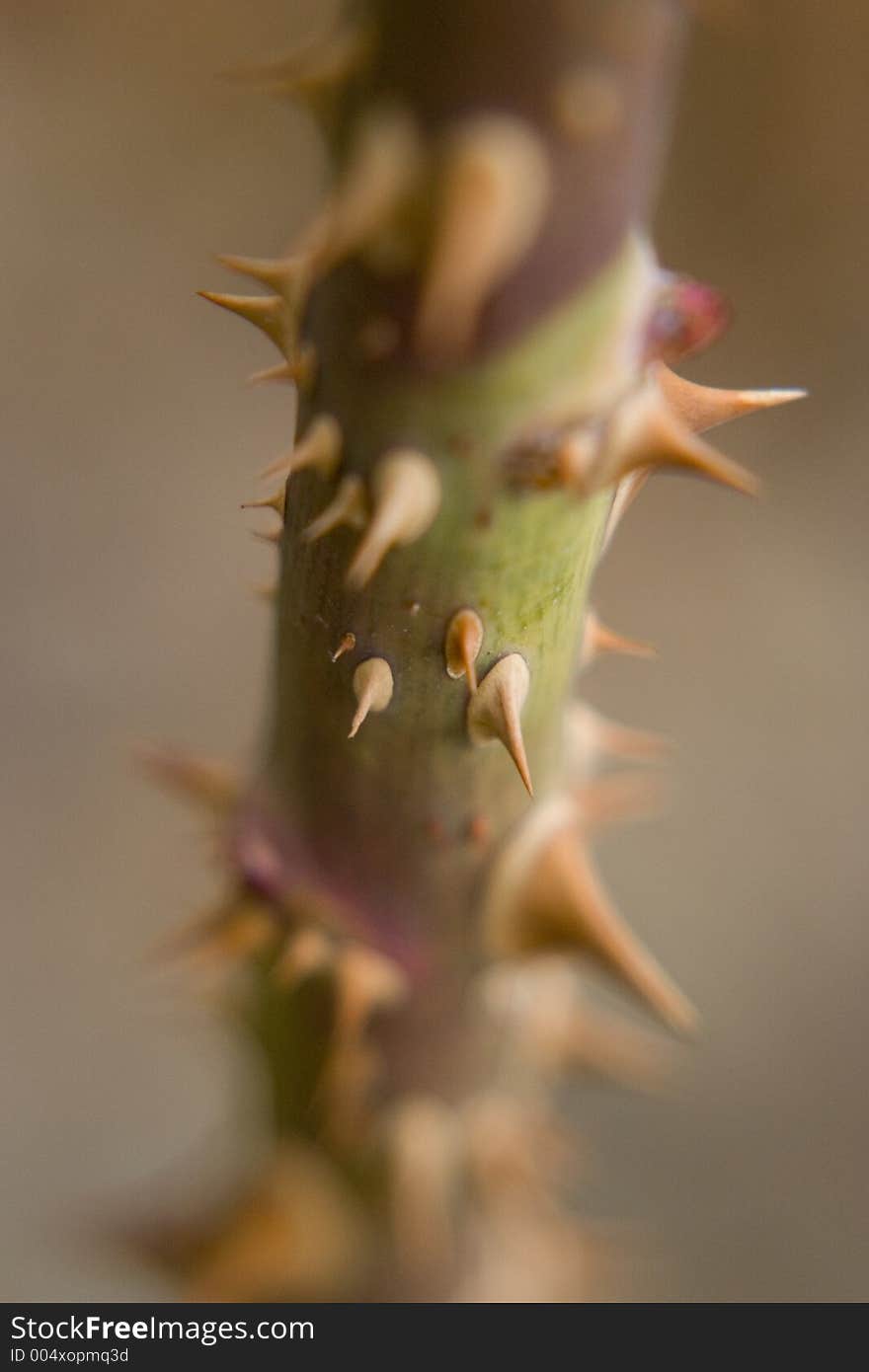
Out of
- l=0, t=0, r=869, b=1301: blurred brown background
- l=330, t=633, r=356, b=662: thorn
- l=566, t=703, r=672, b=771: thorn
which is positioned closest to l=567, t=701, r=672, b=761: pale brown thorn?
l=566, t=703, r=672, b=771: thorn

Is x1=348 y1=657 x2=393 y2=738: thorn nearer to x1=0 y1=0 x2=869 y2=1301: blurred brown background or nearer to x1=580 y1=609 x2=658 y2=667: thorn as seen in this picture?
x1=580 y1=609 x2=658 y2=667: thorn

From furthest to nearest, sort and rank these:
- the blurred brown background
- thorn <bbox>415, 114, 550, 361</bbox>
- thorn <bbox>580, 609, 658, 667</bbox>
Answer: the blurred brown background < thorn <bbox>580, 609, 658, 667</bbox> < thorn <bbox>415, 114, 550, 361</bbox>

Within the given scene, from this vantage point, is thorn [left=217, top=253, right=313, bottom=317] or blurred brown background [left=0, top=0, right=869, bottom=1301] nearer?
thorn [left=217, top=253, right=313, bottom=317]

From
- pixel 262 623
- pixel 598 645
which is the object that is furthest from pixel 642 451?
pixel 262 623

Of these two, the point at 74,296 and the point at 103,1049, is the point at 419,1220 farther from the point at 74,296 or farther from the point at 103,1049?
the point at 74,296

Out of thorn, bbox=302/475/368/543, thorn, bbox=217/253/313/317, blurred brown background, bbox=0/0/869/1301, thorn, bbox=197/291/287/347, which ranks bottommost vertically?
blurred brown background, bbox=0/0/869/1301
